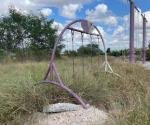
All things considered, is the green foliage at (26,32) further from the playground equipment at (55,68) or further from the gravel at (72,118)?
the gravel at (72,118)

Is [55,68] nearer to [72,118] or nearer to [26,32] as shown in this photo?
[72,118]

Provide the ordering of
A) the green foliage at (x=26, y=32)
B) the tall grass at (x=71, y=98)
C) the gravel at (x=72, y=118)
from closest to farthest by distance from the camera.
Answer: the tall grass at (x=71, y=98) < the gravel at (x=72, y=118) < the green foliage at (x=26, y=32)

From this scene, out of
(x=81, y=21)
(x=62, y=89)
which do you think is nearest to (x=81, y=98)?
(x=62, y=89)

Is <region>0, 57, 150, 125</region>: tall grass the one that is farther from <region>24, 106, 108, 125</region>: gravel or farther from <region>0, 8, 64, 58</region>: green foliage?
<region>0, 8, 64, 58</region>: green foliage

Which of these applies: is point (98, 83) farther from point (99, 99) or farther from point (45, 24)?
point (45, 24)

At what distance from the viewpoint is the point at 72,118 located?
6.88 meters

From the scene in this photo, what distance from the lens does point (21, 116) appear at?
271 inches

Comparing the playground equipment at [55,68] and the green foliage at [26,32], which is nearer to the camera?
the playground equipment at [55,68]

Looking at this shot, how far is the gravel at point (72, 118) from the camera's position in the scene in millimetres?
6703

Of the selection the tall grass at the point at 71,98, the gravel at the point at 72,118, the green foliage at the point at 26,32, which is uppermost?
the green foliage at the point at 26,32

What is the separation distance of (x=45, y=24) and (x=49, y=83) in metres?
24.0

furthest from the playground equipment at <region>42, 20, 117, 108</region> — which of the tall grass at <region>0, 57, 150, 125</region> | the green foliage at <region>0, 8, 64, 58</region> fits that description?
the green foliage at <region>0, 8, 64, 58</region>

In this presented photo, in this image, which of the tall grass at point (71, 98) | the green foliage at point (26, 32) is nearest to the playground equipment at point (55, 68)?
the tall grass at point (71, 98)

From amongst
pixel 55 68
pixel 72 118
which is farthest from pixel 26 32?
A: pixel 72 118
